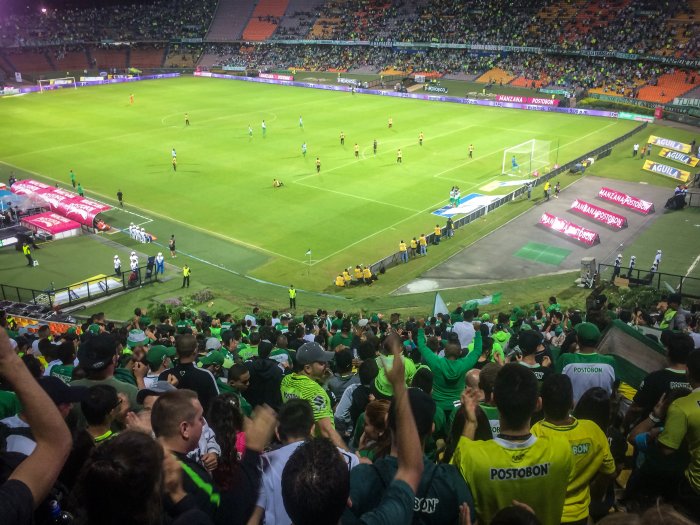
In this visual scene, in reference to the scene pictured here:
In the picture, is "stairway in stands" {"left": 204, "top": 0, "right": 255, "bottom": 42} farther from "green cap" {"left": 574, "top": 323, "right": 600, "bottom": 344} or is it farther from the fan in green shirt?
"green cap" {"left": 574, "top": 323, "right": 600, "bottom": 344}

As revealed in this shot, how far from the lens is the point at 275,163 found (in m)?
50.9

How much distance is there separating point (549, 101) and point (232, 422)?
75831mm

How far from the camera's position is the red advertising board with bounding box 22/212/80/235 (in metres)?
37.0

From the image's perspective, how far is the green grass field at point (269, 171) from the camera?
34.0m

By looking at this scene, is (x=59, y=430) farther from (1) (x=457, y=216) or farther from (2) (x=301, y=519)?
(1) (x=457, y=216)

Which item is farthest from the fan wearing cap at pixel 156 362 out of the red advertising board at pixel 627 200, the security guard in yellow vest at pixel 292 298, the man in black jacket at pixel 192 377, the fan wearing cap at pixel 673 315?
the red advertising board at pixel 627 200

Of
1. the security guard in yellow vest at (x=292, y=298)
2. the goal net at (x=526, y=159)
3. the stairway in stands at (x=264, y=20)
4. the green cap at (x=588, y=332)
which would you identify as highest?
the stairway in stands at (x=264, y=20)

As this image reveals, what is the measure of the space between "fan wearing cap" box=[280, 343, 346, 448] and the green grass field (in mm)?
19920

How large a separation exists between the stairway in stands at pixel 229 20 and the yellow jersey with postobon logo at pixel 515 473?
123 meters

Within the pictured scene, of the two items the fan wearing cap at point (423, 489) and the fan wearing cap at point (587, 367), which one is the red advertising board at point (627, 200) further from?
the fan wearing cap at point (423, 489)

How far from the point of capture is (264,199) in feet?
141

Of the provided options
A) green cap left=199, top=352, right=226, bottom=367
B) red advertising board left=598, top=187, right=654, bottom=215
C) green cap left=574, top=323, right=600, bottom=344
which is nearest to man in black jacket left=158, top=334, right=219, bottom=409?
green cap left=199, top=352, right=226, bottom=367

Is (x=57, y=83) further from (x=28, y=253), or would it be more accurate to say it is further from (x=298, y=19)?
(x=28, y=253)

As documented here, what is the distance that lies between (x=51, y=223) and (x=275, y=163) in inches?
741
